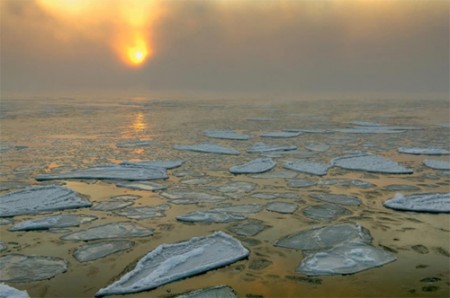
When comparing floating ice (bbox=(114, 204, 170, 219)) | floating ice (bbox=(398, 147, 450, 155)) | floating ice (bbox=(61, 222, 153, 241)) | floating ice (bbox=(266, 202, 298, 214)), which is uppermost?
floating ice (bbox=(61, 222, 153, 241))

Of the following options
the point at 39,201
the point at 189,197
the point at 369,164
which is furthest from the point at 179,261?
the point at 369,164

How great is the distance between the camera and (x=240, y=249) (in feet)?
11.3

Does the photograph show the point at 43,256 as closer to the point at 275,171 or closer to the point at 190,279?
the point at 190,279

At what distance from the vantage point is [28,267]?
126 inches

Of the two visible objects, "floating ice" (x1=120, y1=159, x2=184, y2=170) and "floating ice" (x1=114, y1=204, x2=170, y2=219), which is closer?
"floating ice" (x1=114, y1=204, x2=170, y2=219)

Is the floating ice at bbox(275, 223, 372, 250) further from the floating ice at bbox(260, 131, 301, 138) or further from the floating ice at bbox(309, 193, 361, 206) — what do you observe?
the floating ice at bbox(260, 131, 301, 138)

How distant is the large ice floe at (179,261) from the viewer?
9.55ft

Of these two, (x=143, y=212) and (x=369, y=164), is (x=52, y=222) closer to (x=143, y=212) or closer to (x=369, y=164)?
(x=143, y=212)

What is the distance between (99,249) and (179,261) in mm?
758

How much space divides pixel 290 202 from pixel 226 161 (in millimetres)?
2796

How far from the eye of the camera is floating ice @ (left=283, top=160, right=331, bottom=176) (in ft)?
21.5

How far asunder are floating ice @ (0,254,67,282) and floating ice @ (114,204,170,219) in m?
1.18

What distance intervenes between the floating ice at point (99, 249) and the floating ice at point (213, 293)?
984mm

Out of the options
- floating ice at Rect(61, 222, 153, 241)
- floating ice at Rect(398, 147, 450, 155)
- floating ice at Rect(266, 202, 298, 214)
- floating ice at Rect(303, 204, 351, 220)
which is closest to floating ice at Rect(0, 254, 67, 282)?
floating ice at Rect(61, 222, 153, 241)
